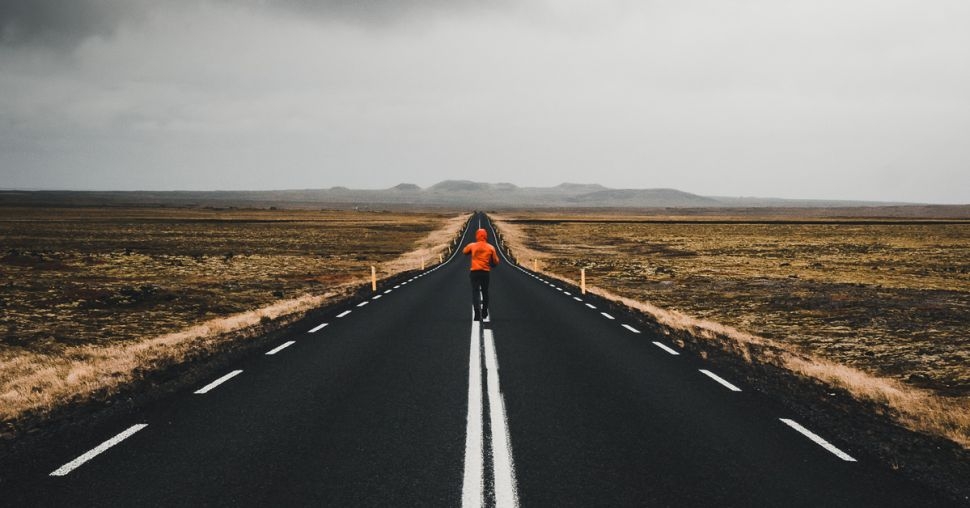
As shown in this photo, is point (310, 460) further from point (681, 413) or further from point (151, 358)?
point (151, 358)

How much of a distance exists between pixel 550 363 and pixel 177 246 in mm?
49778

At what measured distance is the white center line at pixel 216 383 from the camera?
785 centimetres

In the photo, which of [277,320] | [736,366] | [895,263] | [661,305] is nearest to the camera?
[736,366]

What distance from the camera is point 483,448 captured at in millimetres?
5719

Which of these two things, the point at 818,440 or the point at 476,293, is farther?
the point at 476,293

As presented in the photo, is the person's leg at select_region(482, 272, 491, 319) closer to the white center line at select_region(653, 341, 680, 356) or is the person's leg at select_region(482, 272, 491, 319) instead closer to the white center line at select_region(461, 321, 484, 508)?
the white center line at select_region(653, 341, 680, 356)

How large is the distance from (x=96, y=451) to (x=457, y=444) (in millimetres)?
3371

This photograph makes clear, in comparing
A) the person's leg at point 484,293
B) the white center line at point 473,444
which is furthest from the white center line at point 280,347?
the person's leg at point 484,293

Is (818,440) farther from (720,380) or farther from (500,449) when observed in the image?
(500,449)

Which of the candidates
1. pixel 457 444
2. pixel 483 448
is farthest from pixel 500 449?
pixel 457 444

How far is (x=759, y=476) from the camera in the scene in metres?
5.11

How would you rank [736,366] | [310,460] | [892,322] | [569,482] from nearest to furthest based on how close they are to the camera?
[569,482] → [310,460] → [736,366] → [892,322]

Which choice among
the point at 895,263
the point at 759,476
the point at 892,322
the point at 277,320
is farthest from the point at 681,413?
the point at 895,263

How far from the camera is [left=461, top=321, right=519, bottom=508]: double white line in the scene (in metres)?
4.67
